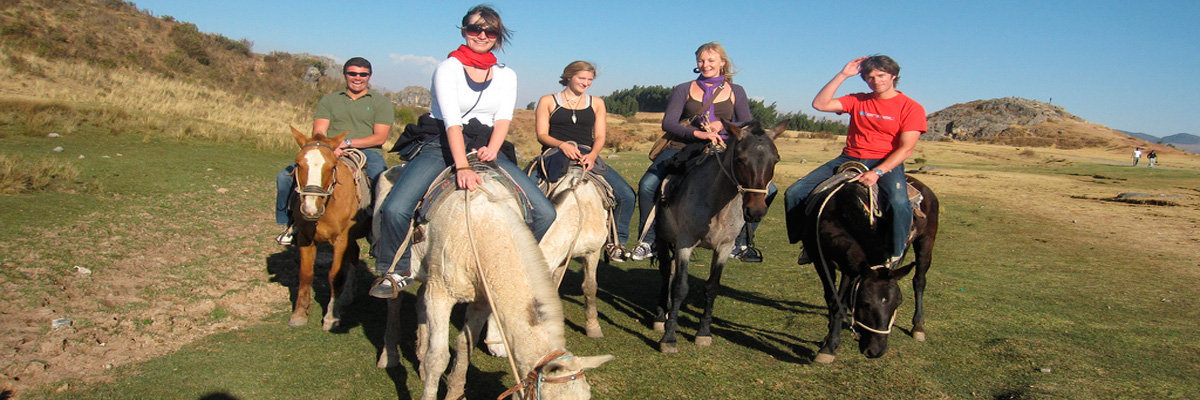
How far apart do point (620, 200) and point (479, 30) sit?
2545 millimetres

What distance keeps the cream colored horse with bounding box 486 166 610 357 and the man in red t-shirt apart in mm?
1929

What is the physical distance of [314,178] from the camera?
17.2 feet

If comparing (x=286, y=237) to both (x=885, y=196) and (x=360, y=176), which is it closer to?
(x=360, y=176)

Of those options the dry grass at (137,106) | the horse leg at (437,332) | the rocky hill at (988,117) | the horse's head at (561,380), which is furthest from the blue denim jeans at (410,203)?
the rocky hill at (988,117)

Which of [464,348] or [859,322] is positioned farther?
[859,322]

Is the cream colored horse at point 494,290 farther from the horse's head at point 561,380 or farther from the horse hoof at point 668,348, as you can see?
the horse hoof at point 668,348

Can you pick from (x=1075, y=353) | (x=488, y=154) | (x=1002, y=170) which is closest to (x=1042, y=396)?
(x=1075, y=353)

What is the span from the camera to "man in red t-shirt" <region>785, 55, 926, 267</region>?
18.1ft

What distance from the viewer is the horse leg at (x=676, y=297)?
5902 mm

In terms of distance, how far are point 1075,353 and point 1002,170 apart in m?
23.5

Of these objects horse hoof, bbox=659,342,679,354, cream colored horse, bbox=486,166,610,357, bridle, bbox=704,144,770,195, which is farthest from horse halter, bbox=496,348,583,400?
horse hoof, bbox=659,342,679,354

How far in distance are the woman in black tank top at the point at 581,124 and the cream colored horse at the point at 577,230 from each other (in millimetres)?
294

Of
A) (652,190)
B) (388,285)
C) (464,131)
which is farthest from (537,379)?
(652,190)

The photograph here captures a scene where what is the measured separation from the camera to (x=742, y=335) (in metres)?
6.53
